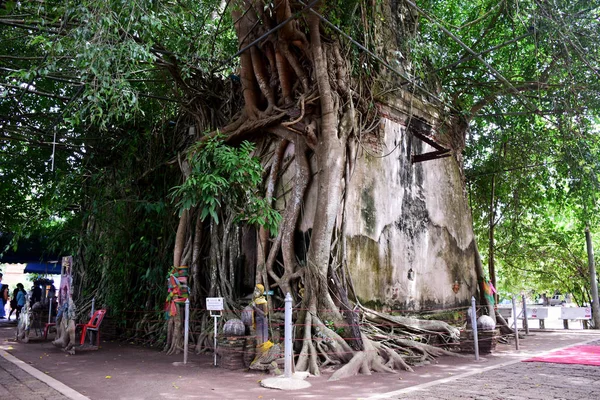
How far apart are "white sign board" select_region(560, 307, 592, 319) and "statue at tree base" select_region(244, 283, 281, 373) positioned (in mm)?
10611

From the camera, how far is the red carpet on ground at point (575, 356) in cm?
713

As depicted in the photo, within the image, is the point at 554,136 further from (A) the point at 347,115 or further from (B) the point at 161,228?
(B) the point at 161,228

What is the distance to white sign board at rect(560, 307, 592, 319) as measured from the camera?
13.8 m

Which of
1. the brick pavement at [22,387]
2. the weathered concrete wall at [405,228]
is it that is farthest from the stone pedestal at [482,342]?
the brick pavement at [22,387]

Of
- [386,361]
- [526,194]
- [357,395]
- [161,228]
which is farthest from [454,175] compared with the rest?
[357,395]

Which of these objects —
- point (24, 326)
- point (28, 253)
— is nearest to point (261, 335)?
point (24, 326)

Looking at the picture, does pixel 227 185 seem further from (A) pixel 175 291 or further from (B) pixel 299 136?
(A) pixel 175 291

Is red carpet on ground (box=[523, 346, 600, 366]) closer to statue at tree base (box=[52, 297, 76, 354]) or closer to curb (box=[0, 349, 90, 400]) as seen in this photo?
curb (box=[0, 349, 90, 400])

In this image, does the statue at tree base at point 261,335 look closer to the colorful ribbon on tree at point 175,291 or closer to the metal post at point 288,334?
the metal post at point 288,334

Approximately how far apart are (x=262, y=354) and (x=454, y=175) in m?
6.54

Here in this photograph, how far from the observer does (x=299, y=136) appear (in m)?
8.20

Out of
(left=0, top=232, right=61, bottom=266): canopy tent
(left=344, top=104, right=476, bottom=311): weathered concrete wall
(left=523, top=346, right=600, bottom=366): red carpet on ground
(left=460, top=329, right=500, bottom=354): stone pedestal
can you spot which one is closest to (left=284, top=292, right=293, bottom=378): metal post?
(left=344, top=104, right=476, bottom=311): weathered concrete wall

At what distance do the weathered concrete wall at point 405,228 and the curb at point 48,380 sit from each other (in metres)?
4.31

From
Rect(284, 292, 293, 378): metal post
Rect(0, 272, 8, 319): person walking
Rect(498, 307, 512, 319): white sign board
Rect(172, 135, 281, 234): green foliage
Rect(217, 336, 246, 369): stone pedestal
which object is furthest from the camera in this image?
Rect(0, 272, 8, 319): person walking
